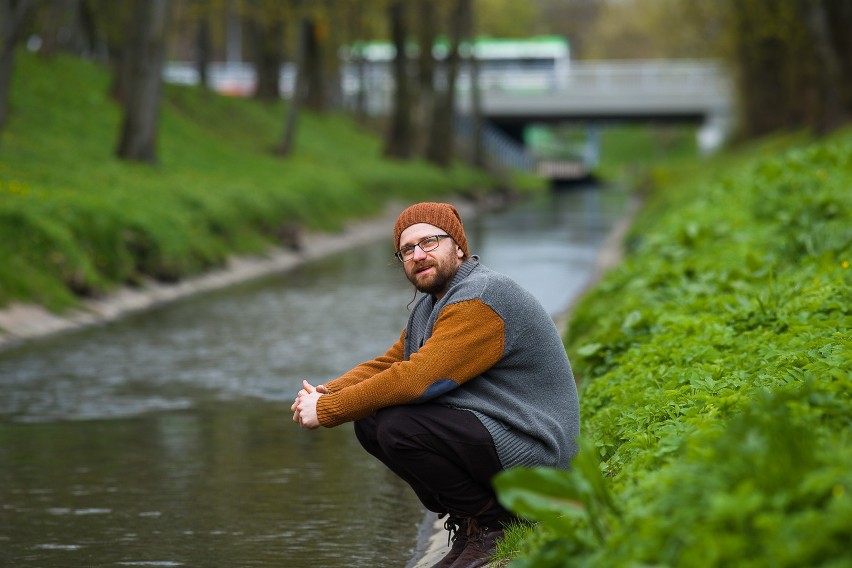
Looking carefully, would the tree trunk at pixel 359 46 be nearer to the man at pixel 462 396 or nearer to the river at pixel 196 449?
the river at pixel 196 449

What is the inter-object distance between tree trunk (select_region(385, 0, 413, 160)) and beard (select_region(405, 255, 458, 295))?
41844 mm

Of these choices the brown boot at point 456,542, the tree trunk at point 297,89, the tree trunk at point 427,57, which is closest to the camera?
the brown boot at point 456,542

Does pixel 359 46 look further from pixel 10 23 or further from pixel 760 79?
pixel 10 23

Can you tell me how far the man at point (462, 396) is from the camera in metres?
5.90

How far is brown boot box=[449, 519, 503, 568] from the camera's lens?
6.07m

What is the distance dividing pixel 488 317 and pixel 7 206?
41.3ft

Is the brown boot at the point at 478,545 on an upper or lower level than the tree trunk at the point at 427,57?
lower

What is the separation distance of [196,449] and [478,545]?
12.7 feet

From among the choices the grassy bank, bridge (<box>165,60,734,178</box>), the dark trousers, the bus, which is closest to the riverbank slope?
the grassy bank

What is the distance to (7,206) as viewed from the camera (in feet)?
57.0

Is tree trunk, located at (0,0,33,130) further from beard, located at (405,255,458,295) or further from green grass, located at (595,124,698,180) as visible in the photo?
green grass, located at (595,124,698,180)

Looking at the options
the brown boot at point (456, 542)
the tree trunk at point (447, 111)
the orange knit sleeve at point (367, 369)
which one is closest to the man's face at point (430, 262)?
the orange knit sleeve at point (367, 369)

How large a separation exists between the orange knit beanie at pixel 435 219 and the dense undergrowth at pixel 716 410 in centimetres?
111

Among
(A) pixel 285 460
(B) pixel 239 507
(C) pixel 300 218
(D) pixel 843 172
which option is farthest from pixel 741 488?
(C) pixel 300 218
